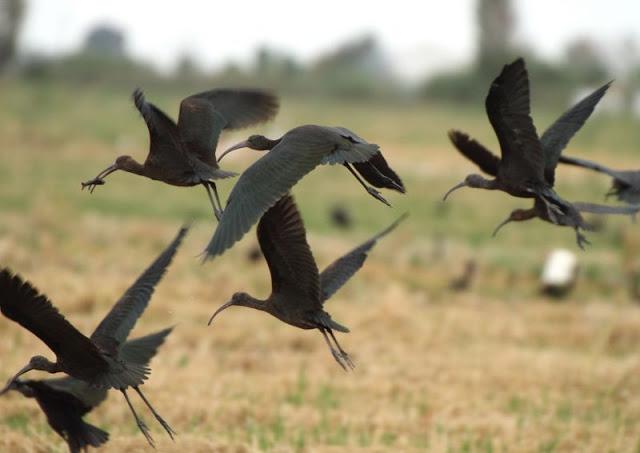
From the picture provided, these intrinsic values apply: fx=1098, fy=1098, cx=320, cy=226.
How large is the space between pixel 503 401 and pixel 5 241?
23.9 ft

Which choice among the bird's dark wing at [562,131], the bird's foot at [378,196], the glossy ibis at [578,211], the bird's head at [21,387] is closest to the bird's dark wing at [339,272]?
the bird's foot at [378,196]

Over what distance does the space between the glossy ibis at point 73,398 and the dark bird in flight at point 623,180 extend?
7.74 ft

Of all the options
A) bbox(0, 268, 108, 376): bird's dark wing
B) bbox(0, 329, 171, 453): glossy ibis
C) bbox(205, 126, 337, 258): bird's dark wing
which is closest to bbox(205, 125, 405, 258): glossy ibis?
bbox(205, 126, 337, 258): bird's dark wing

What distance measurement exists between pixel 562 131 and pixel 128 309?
2.36 m

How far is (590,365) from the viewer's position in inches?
385

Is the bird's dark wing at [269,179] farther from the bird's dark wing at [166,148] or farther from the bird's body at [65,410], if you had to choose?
the bird's body at [65,410]

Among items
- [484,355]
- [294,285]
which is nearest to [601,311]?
[484,355]

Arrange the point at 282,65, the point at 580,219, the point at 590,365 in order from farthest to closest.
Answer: the point at 282,65 → the point at 590,365 → the point at 580,219

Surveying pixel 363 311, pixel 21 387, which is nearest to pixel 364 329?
pixel 363 311

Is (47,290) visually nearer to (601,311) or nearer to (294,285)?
(601,311)

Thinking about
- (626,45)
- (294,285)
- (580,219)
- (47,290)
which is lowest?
(294,285)

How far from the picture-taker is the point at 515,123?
501cm

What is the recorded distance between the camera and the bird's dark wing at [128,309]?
5.37 meters

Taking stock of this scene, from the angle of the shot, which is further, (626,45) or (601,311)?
(626,45)
